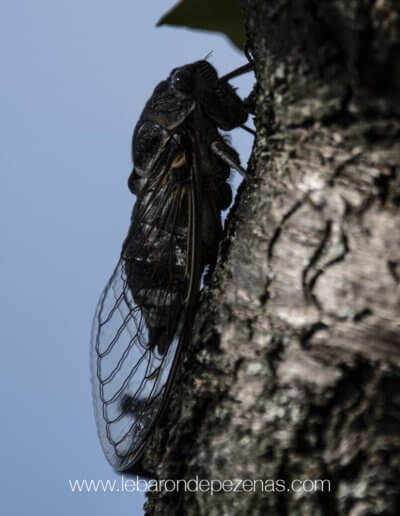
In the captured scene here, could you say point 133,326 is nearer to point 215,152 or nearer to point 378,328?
point 215,152

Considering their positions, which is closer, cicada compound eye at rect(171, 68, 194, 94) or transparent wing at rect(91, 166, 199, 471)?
transparent wing at rect(91, 166, 199, 471)

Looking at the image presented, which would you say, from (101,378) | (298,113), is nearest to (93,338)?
(101,378)

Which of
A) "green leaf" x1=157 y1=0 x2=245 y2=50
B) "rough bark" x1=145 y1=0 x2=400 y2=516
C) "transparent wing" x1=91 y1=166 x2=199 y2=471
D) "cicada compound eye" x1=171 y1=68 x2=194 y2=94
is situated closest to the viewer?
"rough bark" x1=145 y1=0 x2=400 y2=516

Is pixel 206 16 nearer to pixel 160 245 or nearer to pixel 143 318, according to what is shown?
pixel 160 245

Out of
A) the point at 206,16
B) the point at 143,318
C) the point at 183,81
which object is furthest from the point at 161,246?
the point at 206,16

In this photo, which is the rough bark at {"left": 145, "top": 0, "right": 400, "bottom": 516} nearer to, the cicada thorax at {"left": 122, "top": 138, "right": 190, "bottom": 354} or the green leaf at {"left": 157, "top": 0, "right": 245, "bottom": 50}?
the green leaf at {"left": 157, "top": 0, "right": 245, "bottom": 50}

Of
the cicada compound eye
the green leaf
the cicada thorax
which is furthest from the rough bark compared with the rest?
the cicada compound eye

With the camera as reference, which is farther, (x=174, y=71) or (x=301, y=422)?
(x=174, y=71)
